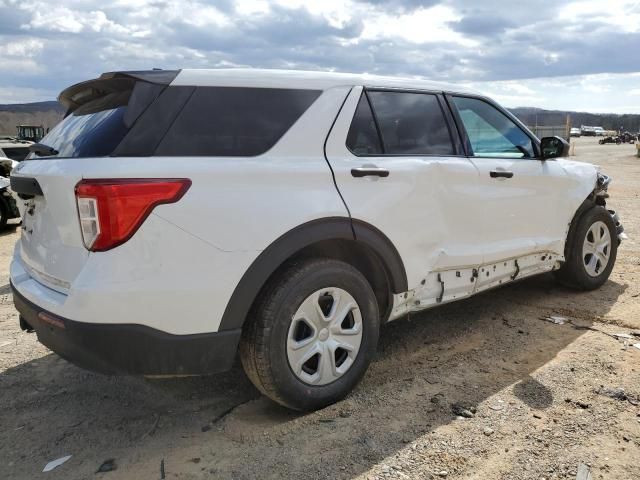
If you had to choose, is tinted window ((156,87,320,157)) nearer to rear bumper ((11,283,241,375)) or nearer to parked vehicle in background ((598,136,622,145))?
rear bumper ((11,283,241,375))

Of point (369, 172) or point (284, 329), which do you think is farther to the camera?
point (369, 172)

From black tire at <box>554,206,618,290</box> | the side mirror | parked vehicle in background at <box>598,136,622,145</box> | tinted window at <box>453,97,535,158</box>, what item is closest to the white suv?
tinted window at <box>453,97,535,158</box>

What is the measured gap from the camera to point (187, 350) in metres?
2.47

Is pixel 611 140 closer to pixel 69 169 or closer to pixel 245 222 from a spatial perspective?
pixel 245 222

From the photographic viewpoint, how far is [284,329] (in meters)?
2.68

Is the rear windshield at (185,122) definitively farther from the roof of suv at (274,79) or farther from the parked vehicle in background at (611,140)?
the parked vehicle in background at (611,140)

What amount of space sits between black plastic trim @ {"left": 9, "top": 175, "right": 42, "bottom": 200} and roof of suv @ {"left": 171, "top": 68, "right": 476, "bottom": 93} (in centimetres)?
83

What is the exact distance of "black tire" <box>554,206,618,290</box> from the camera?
479 cm

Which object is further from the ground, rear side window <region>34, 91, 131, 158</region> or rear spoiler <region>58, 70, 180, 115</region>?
rear spoiler <region>58, 70, 180, 115</region>

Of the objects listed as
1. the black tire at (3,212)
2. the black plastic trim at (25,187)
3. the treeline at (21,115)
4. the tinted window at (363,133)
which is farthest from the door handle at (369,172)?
the treeline at (21,115)

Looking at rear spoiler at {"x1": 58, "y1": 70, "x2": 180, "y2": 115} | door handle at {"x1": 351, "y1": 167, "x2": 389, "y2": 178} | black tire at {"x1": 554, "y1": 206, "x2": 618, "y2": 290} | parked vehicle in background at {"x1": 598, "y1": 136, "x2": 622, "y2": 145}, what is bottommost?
black tire at {"x1": 554, "y1": 206, "x2": 618, "y2": 290}

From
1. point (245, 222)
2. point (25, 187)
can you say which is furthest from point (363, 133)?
point (25, 187)

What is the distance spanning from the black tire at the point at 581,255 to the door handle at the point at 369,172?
2561 millimetres

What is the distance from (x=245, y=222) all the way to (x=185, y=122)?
0.54 metres
